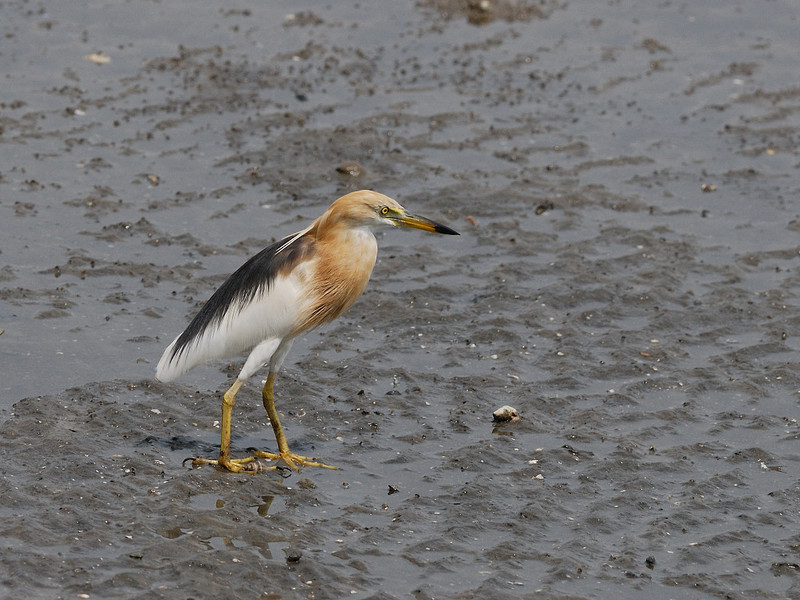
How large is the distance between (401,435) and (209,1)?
1041 centimetres

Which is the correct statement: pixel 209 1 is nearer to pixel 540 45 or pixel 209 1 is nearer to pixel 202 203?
pixel 540 45

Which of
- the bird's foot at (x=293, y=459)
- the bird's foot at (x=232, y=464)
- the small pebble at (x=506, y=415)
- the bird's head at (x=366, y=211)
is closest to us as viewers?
the bird's head at (x=366, y=211)

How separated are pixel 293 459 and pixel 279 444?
0.50ft

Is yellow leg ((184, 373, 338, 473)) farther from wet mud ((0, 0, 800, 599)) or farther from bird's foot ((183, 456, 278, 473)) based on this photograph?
wet mud ((0, 0, 800, 599))

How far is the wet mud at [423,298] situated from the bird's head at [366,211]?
5.30ft

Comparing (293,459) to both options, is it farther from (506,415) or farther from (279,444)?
(506,415)

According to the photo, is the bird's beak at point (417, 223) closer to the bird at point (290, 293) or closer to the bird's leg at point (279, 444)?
the bird at point (290, 293)

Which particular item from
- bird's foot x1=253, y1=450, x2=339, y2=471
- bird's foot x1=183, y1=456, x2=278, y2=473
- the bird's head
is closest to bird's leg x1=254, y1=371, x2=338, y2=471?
bird's foot x1=253, y1=450, x2=339, y2=471

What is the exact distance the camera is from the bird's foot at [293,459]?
834 cm

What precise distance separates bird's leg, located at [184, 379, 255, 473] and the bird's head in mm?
1320

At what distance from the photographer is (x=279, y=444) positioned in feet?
27.7

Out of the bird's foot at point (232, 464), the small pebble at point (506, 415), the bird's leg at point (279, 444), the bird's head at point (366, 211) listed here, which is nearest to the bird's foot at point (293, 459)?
the bird's leg at point (279, 444)

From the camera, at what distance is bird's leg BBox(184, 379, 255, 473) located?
814 centimetres

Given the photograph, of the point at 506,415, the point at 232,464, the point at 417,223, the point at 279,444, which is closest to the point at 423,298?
the point at 506,415
